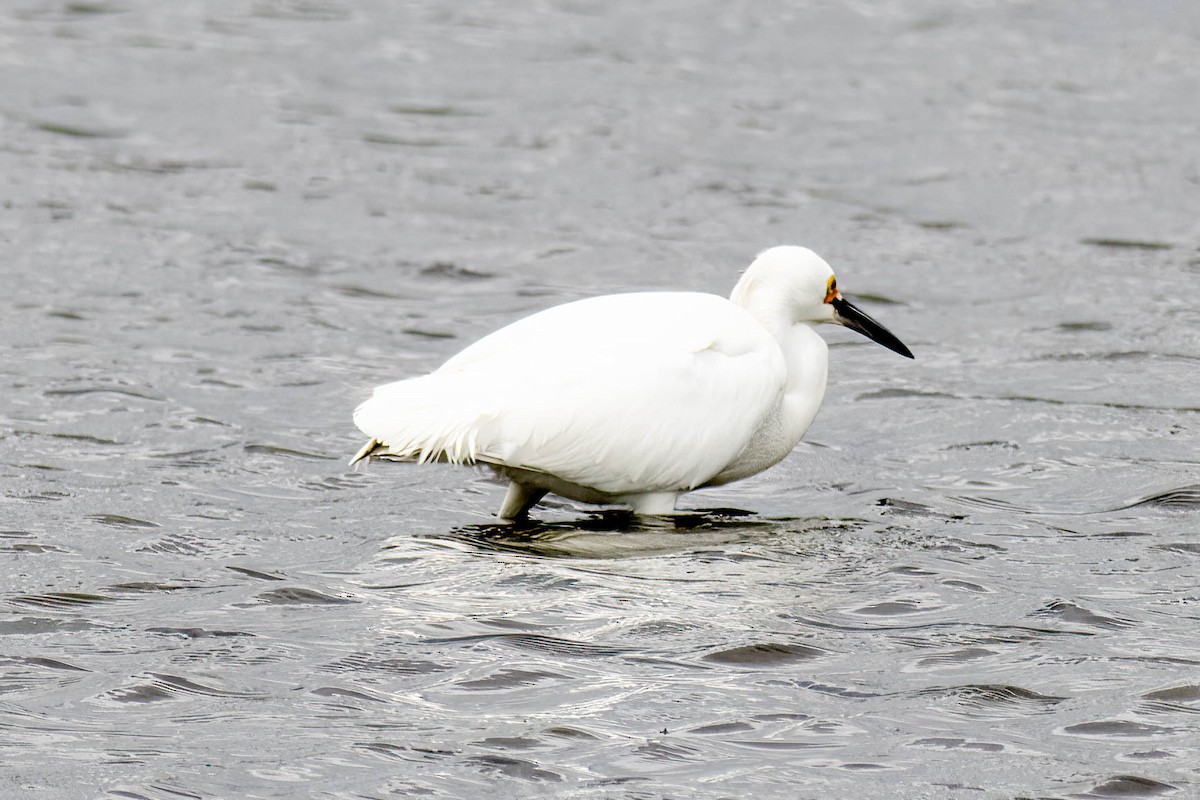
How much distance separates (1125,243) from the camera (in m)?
12.1

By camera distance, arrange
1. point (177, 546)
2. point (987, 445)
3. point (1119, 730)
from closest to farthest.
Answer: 1. point (1119, 730)
2. point (177, 546)
3. point (987, 445)

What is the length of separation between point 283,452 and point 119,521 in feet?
4.09

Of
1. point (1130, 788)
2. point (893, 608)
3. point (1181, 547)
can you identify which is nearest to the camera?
point (1130, 788)

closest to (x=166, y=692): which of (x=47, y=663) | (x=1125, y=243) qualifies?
(x=47, y=663)

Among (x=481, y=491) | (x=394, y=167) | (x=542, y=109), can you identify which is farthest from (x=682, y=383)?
(x=542, y=109)

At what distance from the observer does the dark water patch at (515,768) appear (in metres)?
4.69

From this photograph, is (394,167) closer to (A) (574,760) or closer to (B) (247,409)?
(B) (247,409)

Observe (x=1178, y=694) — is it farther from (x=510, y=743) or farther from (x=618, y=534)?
(x=618, y=534)

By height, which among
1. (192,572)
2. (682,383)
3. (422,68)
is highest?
(422,68)

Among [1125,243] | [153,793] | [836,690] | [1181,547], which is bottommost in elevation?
[153,793]

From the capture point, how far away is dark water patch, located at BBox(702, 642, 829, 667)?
5.57 meters

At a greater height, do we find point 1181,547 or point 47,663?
point 1181,547

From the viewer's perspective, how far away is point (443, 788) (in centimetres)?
461

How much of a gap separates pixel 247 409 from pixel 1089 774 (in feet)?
16.5
